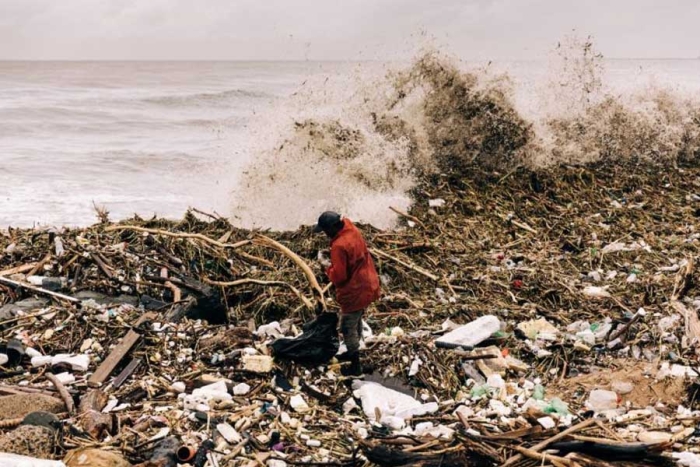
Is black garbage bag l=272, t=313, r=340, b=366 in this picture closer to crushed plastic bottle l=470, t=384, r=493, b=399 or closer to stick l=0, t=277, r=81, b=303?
crushed plastic bottle l=470, t=384, r=493, b=399

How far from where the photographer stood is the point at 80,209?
1428cm

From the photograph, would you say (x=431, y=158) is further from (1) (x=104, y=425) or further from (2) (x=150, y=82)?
(2) (x=150, y=82)

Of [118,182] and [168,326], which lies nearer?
[168,326]

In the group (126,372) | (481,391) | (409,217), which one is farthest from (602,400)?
(409,217)

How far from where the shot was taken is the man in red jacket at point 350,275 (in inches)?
212

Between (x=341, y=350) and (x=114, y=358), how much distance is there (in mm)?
1907

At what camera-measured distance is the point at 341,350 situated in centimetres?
584

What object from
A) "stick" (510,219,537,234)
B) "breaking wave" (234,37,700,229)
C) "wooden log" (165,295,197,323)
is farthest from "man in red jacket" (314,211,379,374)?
"breaking wave" (234,37,700,229)

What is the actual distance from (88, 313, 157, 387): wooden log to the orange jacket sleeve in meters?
1.82

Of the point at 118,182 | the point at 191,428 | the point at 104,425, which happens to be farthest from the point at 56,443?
the point at 118,182

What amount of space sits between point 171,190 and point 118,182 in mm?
1858

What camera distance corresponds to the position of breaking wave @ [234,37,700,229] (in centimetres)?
1208

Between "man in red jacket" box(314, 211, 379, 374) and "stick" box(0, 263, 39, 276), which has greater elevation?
"man in red jacket" box(314, 211, 379, 374)

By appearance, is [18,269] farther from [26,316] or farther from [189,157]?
[189,157]
